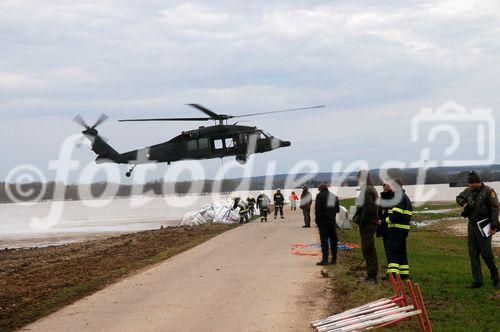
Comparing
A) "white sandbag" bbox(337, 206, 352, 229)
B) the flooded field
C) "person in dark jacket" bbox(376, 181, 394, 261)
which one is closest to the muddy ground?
"person in dark jacket" bbox(376, 181, 394, 261)

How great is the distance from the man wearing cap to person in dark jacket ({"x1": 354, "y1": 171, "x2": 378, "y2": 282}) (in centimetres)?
169

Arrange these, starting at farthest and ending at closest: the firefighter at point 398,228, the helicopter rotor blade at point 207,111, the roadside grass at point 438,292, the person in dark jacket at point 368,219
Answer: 1. the helicopter rotor blade at point 207,111
2. the person in dark jacket at point 368,219
3. the firefighter at point 398,228
4. the roadside grass at point 438,292

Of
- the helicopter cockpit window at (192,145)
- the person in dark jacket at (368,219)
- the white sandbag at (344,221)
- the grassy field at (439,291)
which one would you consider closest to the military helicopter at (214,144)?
the helicopter cockpit window at (192,145)

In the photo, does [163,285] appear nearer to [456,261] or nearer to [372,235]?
[372,235]

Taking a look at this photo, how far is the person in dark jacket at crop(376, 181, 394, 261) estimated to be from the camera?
12.1m

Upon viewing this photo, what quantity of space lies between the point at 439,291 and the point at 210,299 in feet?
12.5

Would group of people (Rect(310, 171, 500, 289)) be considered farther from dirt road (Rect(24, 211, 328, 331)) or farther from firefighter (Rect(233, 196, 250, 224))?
firefighter (Rect(233, 196, 250, 224))

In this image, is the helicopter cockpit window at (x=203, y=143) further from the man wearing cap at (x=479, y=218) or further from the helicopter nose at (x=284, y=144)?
the man wearing cap at (x=479, y=218)

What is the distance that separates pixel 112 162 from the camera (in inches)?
1144

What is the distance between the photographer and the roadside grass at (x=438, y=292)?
9367 millimetres

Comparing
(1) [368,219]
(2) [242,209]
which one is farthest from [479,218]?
(2) [242,209]

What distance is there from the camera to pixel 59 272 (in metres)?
19.9

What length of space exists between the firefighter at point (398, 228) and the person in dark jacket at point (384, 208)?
10cm

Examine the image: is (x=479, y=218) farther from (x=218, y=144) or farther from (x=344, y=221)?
(x=344, y=221)
